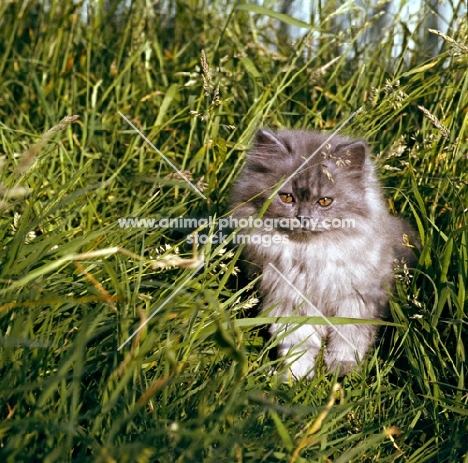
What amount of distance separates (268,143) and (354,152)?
17.0 inches

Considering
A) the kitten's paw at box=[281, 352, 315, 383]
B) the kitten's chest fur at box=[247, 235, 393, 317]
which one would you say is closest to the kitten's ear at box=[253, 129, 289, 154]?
the kitten's chest fur at box=[247, 235, 393, 317]

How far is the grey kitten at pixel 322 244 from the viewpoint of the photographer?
3.18m

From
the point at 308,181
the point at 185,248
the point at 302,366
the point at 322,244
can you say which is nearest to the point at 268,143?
the point at 308,181

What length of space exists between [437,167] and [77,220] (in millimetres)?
1986

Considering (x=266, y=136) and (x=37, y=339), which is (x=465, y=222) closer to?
(x=266, y=136)

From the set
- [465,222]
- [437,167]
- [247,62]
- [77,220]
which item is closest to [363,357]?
[465,222]

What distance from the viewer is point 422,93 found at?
3.79 meters

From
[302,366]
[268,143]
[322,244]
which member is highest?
[268,143]

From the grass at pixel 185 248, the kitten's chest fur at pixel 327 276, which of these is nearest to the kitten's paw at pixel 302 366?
the grass at pixel 185 248

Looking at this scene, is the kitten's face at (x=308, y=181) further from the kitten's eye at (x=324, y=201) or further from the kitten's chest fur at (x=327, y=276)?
the kitten's chest fur at (x=327, y=276)

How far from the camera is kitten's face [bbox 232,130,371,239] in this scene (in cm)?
320

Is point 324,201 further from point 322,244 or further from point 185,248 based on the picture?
point 185,248

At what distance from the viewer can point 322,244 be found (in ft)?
10.6

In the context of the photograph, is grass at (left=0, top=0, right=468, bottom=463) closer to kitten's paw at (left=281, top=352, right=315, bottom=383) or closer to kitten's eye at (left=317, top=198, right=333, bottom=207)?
kitten's paw at (left=281, top=352, right=315, bottom=383)
